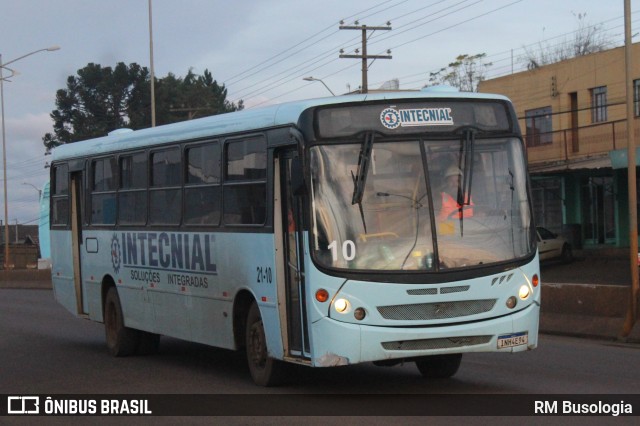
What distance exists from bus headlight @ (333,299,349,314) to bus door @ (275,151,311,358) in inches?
17.0

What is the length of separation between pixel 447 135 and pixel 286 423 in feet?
10.7

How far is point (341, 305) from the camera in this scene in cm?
995

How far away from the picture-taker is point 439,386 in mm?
11312

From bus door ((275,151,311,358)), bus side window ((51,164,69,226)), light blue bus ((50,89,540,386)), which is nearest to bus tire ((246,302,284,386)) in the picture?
light blue bus ((50,89,540,386))

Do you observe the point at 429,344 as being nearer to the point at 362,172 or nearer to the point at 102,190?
the point at 362,172

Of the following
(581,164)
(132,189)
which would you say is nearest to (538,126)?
(581,164)

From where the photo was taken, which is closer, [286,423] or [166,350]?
[286,423]

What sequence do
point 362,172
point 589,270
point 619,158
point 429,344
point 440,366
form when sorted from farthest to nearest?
point 589,270
point 619,158
point 440,366
point 362,172
point 429,344

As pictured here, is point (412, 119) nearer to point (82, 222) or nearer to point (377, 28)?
point (82, 222)

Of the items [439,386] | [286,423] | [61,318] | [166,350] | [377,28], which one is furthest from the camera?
[377,28]

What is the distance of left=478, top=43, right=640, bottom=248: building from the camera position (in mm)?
38438

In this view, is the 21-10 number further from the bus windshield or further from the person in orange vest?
the person in orange vest

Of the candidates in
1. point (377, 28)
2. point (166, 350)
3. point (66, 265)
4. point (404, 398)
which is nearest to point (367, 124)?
point (404, 398)

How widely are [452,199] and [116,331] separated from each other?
726 centimetres
